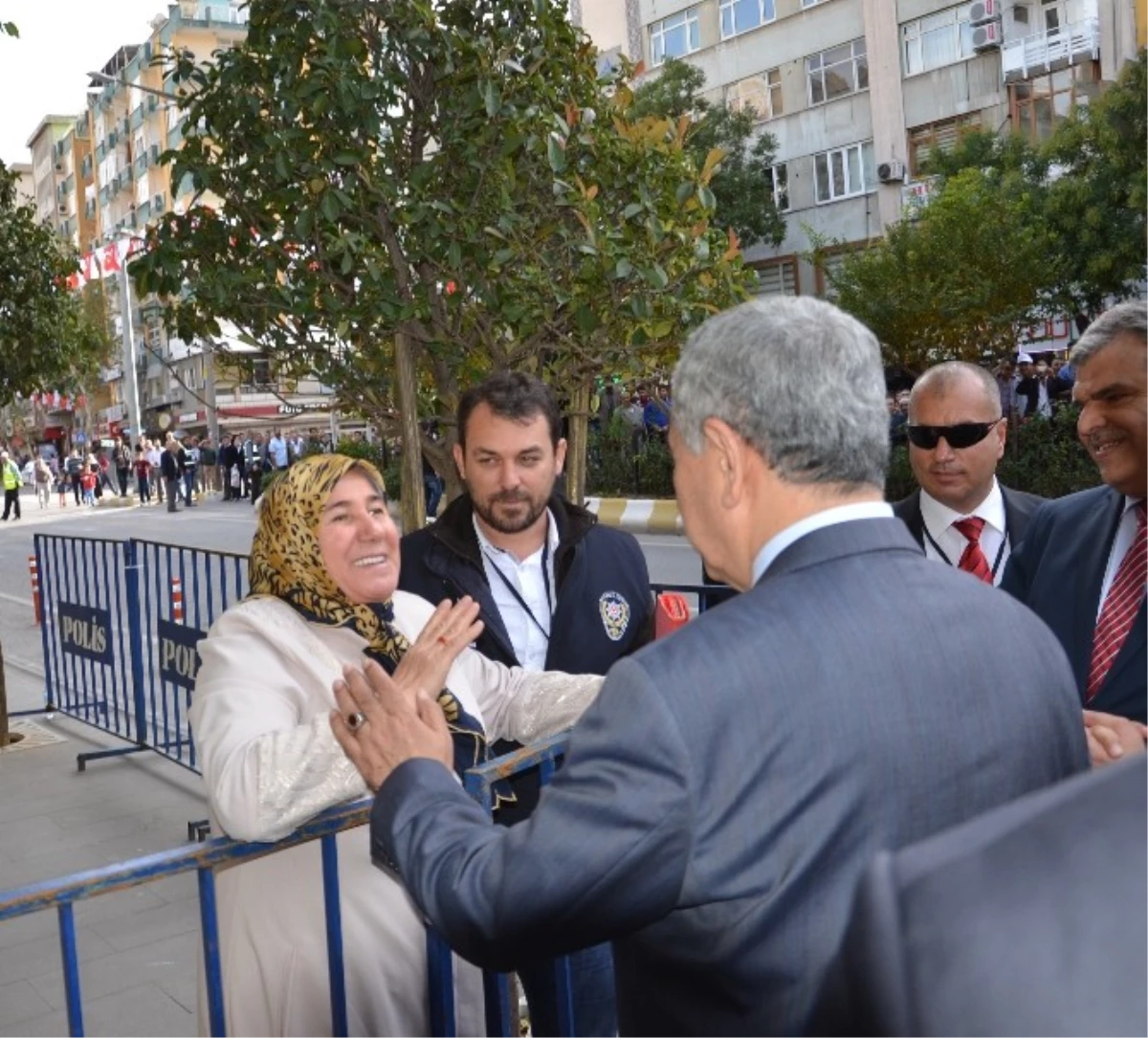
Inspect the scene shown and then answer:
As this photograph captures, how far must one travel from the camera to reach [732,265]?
16.4 feet

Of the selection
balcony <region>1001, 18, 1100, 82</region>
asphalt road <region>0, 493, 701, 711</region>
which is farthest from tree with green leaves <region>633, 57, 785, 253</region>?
asphalt road <region>0, 493, 701, 711</region>

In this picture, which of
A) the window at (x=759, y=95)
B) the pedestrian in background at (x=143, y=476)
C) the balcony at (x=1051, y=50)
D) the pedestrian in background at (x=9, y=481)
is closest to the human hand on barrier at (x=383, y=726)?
the balcony at (x=1051, y=50)

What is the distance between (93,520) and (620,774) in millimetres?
32474

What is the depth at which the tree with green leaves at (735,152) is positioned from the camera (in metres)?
34.2

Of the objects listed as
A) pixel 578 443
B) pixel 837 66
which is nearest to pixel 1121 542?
pixel 578 443

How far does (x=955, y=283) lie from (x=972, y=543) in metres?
17.3

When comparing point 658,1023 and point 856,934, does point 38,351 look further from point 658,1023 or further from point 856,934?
point 856,934

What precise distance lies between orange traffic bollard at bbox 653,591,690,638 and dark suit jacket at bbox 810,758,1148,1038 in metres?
3.22

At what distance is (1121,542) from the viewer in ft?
9.23

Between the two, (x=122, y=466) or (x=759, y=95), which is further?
(x=122, y=466)

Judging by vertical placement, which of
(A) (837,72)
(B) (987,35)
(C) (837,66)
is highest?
(C) (837,66)

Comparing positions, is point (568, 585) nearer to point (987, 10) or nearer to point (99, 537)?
point (99, 537)

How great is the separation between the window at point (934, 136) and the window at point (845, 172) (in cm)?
120

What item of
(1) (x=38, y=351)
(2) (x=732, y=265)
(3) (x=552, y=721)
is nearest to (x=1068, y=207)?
(1) (x=38, y=351)
